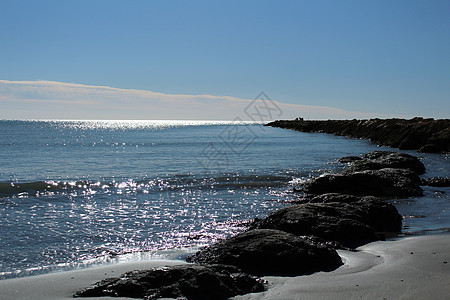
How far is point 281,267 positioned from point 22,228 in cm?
744

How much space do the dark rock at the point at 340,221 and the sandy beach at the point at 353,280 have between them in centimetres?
101

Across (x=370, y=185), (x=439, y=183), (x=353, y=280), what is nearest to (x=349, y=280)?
(x=353, y=280)

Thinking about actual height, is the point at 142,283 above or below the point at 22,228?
above

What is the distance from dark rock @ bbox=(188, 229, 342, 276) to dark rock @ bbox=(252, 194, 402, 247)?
1761 mm

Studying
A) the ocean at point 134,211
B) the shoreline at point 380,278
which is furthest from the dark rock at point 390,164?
the shoreline at point 380,278

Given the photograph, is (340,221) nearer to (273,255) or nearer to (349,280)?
(273,255)

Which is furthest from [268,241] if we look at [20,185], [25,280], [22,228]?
[20,185]

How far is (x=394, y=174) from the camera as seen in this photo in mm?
16031

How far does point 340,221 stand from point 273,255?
9.66 ft

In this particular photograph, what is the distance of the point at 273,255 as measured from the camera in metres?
6.46

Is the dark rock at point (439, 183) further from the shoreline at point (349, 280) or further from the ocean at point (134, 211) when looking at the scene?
the shoreline at point (349, 280)

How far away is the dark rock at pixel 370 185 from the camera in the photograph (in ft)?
49.4

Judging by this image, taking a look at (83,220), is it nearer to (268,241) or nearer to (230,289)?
(268,241)

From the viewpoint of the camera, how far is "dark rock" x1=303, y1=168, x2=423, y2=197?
15070mm
